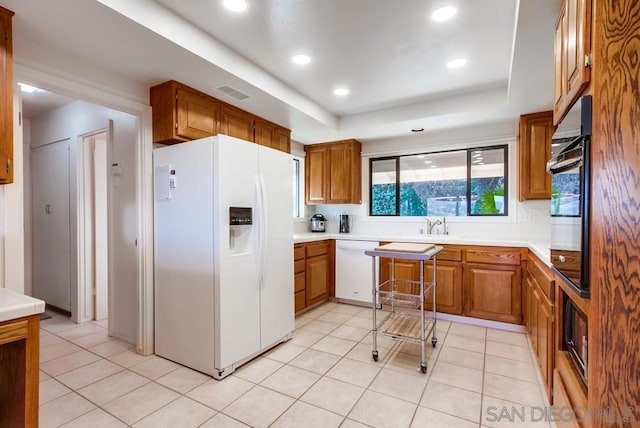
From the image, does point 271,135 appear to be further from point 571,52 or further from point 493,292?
point 493,292

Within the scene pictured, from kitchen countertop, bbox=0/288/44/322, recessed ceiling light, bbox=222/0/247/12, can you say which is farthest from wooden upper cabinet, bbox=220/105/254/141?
kitchen countertop, bbox=0/288/44/322

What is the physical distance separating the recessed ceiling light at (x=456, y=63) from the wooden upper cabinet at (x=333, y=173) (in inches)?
76.6

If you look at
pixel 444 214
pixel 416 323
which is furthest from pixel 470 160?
pixel 416 323

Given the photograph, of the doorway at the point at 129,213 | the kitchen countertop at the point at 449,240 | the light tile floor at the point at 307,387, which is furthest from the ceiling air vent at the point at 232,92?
the light tile floor at the point at 307,387

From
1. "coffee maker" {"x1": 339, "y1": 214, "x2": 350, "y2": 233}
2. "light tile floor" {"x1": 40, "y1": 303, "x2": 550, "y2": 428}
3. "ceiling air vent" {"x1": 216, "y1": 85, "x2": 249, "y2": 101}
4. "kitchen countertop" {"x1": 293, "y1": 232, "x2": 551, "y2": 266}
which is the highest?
"ceiling air vent" {"x1": 216, "y1": 85, "x2": 249, "y2": 101}

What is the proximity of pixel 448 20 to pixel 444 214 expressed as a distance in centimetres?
259

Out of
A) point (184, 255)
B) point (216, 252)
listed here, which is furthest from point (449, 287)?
point (184, 255)

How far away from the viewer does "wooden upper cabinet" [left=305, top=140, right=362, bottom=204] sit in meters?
4.46

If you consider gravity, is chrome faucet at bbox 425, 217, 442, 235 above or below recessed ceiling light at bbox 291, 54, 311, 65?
below

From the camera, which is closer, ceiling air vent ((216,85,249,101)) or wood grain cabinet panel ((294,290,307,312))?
ceiling air vent ((216,85,249,101))

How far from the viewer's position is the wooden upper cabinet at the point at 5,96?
1.61 meters

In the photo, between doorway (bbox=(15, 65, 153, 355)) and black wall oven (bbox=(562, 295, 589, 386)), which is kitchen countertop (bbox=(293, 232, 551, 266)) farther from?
doorway (bbox=(15, 65, 153, 355))

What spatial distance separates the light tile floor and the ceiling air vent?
7.61ft

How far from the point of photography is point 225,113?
3.00 metres
